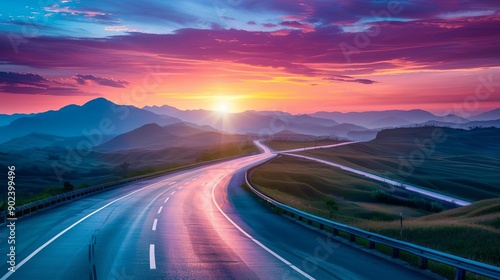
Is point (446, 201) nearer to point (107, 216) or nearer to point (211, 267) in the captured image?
point (107, 216)

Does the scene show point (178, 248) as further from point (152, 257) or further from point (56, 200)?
point (56, 200)

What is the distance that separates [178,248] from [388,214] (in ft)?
114

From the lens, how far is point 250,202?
3531 cm

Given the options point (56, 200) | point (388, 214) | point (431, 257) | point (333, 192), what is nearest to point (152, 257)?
point (431, 257)

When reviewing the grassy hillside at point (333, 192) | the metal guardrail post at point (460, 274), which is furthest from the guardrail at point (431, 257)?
the grassy hillside at point (333, 192)

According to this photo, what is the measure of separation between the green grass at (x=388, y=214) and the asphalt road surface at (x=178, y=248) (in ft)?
8.81

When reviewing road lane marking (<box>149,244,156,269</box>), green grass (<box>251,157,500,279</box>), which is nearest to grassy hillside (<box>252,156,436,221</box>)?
green grass (<box>251,157,500,279</box>)

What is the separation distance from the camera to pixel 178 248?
55.5ft

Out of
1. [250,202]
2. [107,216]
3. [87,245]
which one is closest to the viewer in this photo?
[87,245]

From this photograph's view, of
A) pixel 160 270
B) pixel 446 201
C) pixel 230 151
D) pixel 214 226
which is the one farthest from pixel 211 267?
pixel 230 151

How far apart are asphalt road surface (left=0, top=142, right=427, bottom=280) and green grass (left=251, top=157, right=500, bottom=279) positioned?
2.68 metres

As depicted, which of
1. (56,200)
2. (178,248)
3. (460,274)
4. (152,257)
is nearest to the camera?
(460,274)

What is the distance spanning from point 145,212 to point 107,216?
2.72 metres

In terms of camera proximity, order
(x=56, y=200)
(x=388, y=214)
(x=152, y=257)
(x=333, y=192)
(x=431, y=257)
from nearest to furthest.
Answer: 1. (x=431, y=257)
2. (x=152, y=257)
3. (x=56, y=200)
4. (x=388, y=214)
5. (x=333, y=192)
